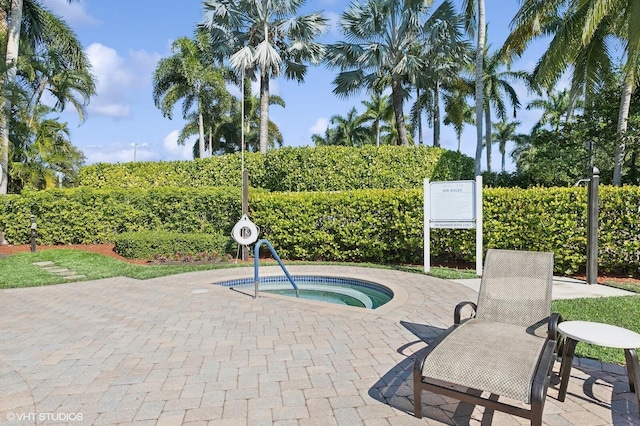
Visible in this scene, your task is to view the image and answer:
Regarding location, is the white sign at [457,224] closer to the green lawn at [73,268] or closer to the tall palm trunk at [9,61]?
the green lawn at [73,268]

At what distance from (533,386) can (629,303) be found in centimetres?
450

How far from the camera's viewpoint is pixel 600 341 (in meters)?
2.63

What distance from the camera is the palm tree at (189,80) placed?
80.6 ft

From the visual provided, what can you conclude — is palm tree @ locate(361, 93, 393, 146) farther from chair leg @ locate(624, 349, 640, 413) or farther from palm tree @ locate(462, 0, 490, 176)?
chair leg @ locate(624, 349, 640, 413)

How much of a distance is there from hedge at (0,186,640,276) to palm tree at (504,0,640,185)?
22.9ft

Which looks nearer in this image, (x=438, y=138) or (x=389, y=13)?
(x=389, y=13)

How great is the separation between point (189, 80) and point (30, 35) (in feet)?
29.0

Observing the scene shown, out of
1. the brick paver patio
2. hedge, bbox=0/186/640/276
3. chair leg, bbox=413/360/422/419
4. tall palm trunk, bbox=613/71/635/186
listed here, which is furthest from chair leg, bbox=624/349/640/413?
tall palm trunk, bbox=613/71/635/186

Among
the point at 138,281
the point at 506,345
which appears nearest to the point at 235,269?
the point at 138,281

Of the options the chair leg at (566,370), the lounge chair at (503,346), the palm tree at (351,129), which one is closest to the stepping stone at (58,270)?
the lounge chair at (503,346)

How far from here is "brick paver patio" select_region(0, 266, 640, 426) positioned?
8.95 ft

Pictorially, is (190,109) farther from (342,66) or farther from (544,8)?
(544,8)

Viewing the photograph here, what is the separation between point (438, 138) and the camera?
25.4 meters

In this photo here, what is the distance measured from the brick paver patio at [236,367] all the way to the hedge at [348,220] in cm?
335
